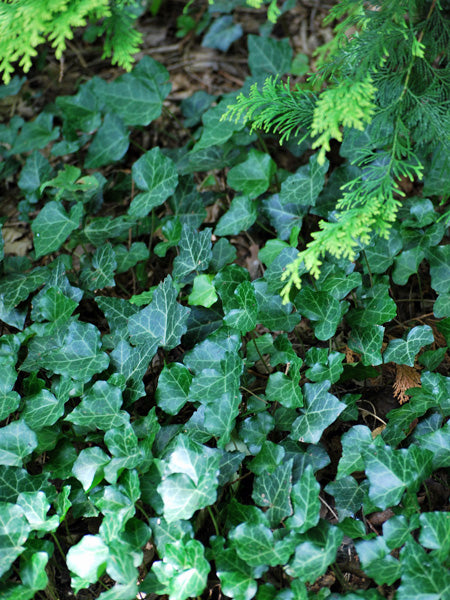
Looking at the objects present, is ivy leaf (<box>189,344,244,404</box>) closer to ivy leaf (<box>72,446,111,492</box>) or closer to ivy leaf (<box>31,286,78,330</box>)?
ivy leaf (<box>72,446,111,492</box>)

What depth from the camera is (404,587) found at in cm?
123

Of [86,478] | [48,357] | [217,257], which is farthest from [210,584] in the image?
[217,257]

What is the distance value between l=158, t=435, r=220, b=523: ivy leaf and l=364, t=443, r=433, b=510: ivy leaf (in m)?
0.40

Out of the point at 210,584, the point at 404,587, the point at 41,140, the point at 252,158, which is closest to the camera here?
the point at 404,587

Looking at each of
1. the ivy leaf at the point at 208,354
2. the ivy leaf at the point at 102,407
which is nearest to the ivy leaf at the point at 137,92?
the ivy leaf at the point at 208,354

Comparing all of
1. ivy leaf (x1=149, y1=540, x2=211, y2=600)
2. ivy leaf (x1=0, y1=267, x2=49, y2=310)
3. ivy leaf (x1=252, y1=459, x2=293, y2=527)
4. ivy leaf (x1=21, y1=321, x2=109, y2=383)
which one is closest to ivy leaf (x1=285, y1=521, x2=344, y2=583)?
ivy leaf (x1=252, y1=459, x2=293, y2=527)

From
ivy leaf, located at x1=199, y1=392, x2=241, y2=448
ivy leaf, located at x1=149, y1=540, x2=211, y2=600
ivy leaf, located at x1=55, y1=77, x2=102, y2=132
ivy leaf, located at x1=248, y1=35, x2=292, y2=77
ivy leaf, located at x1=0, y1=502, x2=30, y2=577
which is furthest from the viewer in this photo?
ivy leaf, located at x1=55, y1=77, x2=102, y2=132

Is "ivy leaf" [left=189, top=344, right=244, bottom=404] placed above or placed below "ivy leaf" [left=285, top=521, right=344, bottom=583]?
above

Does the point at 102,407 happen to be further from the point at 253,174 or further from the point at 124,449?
the point at 253,174

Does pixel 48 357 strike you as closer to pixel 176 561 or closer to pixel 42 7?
pixel 176 561

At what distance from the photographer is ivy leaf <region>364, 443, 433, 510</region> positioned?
4.56 ft

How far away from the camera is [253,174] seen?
2.25 m

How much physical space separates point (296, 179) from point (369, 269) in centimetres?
46

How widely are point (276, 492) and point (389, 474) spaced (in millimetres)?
304
